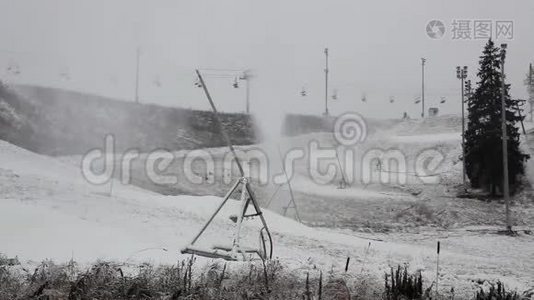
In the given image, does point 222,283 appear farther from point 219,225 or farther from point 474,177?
point 474,177

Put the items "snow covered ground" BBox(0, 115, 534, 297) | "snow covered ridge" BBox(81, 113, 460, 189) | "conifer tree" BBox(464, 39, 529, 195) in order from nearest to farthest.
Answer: "snow covered ground" BBox(0, 115, 534, 297) < "conifer tree" BBox(464, 39, 529, 195) < "snow covered ridge" BBox(81, 113, 460, 189)

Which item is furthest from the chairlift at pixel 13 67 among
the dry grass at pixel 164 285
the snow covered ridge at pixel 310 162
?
the dry grass at pixel 164 285

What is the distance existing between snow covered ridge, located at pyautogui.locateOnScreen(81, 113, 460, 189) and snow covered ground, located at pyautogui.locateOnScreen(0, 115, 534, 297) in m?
3.35

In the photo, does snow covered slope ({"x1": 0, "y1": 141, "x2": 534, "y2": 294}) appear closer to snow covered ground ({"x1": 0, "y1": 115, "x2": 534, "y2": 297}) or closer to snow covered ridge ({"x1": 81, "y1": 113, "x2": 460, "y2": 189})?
snow covered ground ({"x1": 0, "y1": 115, "x2": 534, "y2": 297})

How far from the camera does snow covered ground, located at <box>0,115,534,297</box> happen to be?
7.99 metres

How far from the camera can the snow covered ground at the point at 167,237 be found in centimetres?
799

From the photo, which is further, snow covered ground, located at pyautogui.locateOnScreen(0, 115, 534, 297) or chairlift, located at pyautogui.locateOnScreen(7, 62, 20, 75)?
chairlift, located at pyautogui.locateOnScreen(7, 62, 20, 75)

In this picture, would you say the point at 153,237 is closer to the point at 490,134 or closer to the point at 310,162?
the point at 490,134

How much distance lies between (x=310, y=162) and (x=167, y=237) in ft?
45.6

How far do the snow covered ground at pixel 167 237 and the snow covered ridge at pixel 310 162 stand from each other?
11.0 ft

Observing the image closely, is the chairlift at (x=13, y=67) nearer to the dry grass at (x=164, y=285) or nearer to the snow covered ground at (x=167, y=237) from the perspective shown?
the snow covered ground at (x=167, y=237)

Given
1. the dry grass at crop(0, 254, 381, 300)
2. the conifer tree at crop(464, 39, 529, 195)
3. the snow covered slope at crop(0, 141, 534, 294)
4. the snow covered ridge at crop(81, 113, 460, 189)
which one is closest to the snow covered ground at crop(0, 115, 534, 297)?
the snow covered slope at crop(0, 141, 534, 294)

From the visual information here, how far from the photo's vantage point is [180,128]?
31.2m

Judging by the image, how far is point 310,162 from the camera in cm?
2391
